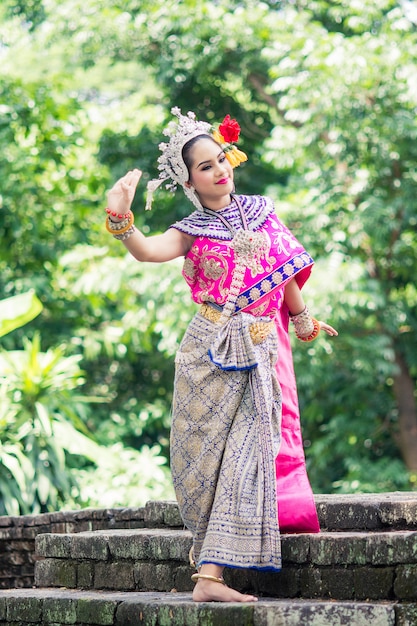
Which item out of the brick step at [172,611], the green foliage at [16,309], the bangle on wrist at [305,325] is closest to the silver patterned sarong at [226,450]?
the brick step at [172,611]

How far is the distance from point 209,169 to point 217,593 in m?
1.31

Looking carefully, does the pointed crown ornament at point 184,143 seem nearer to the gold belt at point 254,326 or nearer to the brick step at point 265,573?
the gold belt at point 254,326

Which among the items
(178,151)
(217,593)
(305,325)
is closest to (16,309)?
(305,325)

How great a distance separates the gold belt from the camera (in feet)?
10.7

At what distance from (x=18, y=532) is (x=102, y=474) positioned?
10.5 ft

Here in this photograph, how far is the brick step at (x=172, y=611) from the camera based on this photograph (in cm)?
277

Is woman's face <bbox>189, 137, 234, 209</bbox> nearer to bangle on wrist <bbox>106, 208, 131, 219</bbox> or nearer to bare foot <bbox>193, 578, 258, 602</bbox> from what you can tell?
bangle on wrist <bbox>106, 208, 131, 219</bbox>

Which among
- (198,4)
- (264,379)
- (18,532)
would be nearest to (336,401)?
(198,4)

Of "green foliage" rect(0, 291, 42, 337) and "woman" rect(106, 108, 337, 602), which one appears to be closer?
"woman" rect(106, 108, 337, 602)

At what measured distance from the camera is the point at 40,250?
1091 cm

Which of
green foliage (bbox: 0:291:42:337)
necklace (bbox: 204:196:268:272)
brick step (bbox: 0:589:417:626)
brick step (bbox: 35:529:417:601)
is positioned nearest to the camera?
brick step (bbox: 0:589:417:626)

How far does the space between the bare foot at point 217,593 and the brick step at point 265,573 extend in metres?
0.24

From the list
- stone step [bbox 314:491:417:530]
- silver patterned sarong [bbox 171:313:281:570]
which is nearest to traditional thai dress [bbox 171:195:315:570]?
silver patterned sarong [bbox 171:313:281:570]

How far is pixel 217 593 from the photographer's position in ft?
9.92
